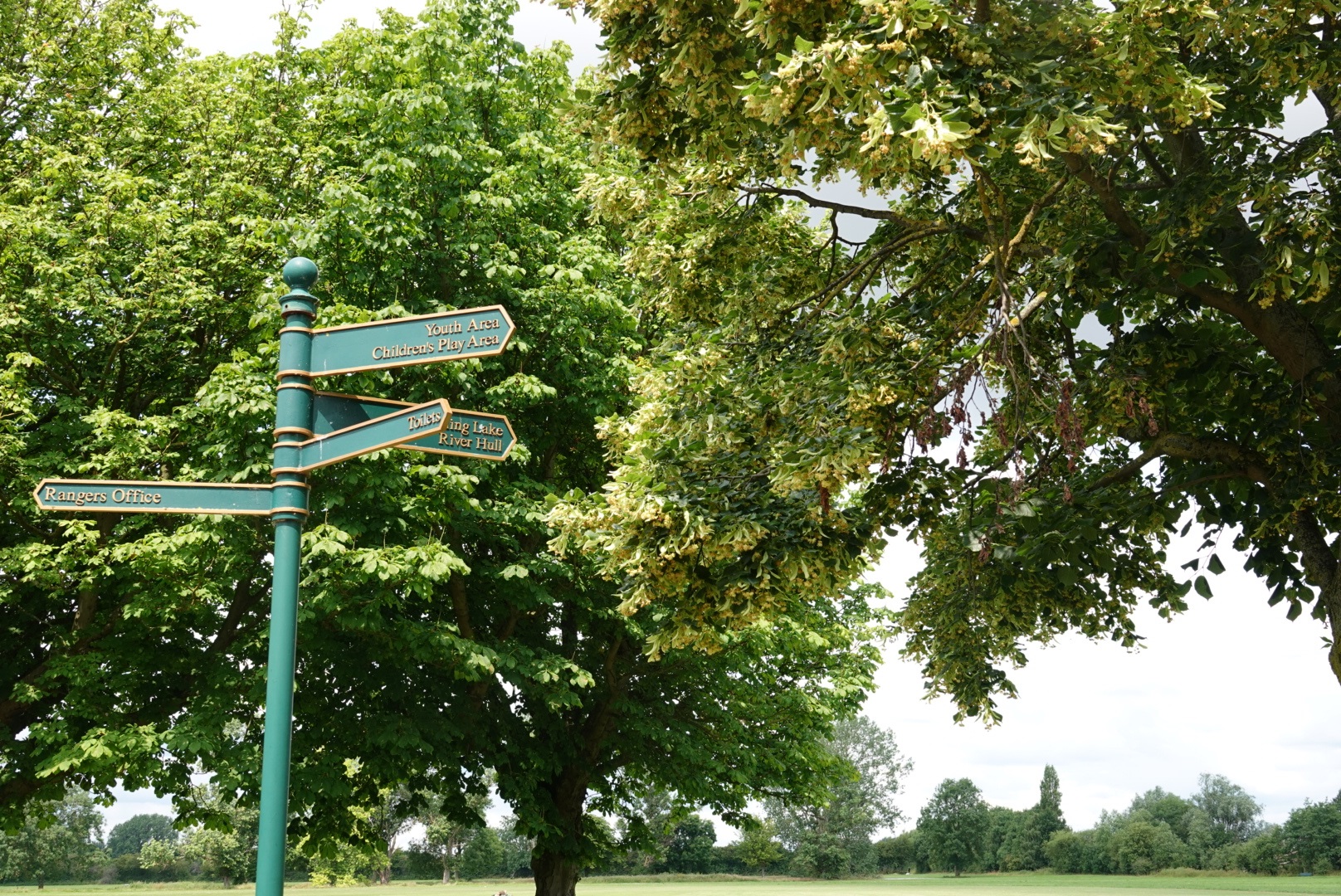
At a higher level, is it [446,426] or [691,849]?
[446,426]

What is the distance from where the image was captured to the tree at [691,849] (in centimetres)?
8225

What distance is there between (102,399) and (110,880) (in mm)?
71332

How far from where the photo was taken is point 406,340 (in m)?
5.30

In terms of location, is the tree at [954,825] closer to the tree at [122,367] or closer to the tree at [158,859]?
the tree at [158,859]

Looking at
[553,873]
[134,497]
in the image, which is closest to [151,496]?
[134,497]

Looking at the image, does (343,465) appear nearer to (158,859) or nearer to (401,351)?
(401,351)

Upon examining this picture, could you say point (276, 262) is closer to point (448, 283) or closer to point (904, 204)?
point (448, 283)

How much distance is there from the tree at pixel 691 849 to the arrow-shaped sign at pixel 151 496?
80.4 m

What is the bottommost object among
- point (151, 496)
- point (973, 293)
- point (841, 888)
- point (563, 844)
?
point (841, 888)

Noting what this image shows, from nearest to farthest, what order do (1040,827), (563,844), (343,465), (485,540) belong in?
1. (343,465)
2. (485,540)
3. (563,844)
4. (1040,827)

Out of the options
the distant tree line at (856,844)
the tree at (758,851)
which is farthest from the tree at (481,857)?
the tree at (758,851)

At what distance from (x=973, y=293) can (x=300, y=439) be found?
8280mm

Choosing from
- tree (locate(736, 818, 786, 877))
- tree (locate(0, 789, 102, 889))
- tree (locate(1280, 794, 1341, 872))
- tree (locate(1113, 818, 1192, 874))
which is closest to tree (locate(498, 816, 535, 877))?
tree (locate(736, 818, 786, 877))

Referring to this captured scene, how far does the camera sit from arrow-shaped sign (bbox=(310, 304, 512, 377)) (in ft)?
17.0
